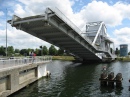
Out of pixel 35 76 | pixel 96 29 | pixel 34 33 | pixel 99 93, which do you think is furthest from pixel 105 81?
pixel 96 29

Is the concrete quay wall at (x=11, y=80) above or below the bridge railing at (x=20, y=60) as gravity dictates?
below

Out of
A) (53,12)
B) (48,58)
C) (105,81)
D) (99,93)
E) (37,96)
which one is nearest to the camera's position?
(37,96)

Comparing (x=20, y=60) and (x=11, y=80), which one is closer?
(x=11, y=80)

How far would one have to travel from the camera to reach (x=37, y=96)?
690 inches

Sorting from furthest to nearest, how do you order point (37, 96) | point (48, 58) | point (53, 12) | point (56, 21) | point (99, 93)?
point (48, 58) < point (56, 21) < point (53, 12) < point (99, 93) < point (37, 96)

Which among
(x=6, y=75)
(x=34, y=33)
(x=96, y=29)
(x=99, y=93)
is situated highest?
(x=96, y=29)

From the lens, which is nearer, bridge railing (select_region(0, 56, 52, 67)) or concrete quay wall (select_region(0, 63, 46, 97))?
concrete quay wall (select_region(0, 63, 46, 97))

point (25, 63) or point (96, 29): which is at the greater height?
point (96, 29)

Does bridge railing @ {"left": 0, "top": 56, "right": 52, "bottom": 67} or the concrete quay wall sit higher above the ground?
bridge railing @ {"left": 0, "top": 56, "right": 52, "bottom": 67}

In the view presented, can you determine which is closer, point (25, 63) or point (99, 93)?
point (99, 93)

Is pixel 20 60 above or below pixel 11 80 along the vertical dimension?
above

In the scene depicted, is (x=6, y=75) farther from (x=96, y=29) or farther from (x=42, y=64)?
(x=96, y=29)

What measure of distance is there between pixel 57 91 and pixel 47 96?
2.09 m

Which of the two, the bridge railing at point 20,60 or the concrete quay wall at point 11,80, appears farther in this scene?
the bridge railing at point 20,60
